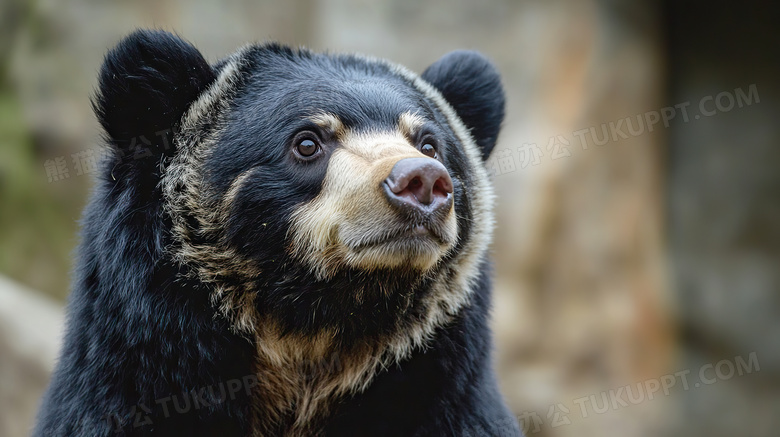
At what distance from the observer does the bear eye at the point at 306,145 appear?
4.32m

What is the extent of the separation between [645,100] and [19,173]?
9.36m

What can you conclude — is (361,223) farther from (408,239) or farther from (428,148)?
(428,148)

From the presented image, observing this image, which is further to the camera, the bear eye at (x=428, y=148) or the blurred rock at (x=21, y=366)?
the blurred rock at (x=21, y=366)

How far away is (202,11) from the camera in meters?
16.3

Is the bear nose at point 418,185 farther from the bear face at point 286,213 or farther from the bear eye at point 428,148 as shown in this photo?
the bear eye at point 428,148

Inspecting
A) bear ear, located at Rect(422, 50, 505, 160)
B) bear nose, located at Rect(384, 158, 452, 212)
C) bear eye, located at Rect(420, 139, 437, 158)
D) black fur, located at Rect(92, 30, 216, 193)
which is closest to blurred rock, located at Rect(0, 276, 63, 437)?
black fur, located at Rect(92, 30, 216, 193)

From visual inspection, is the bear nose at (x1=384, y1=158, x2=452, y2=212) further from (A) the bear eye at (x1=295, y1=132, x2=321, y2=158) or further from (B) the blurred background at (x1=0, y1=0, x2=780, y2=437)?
(B) the blurred background at (x1=0, y1=0, x2=780, y2=437)

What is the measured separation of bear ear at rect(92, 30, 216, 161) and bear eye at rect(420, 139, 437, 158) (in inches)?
56.8

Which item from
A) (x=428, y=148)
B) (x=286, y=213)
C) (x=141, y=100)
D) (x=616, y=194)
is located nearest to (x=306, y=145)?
(x=286, y=213)

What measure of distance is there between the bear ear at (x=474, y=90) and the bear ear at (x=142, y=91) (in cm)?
185

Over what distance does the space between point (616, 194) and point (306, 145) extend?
7.56 metres

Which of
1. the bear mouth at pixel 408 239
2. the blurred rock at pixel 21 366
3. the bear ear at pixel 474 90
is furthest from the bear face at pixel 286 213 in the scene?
the blurred rock at pixel 21 366

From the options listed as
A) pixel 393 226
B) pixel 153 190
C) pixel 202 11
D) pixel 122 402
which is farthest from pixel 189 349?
pixel 202 11

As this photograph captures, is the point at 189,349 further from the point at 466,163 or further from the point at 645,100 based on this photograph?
the point at 645,100
